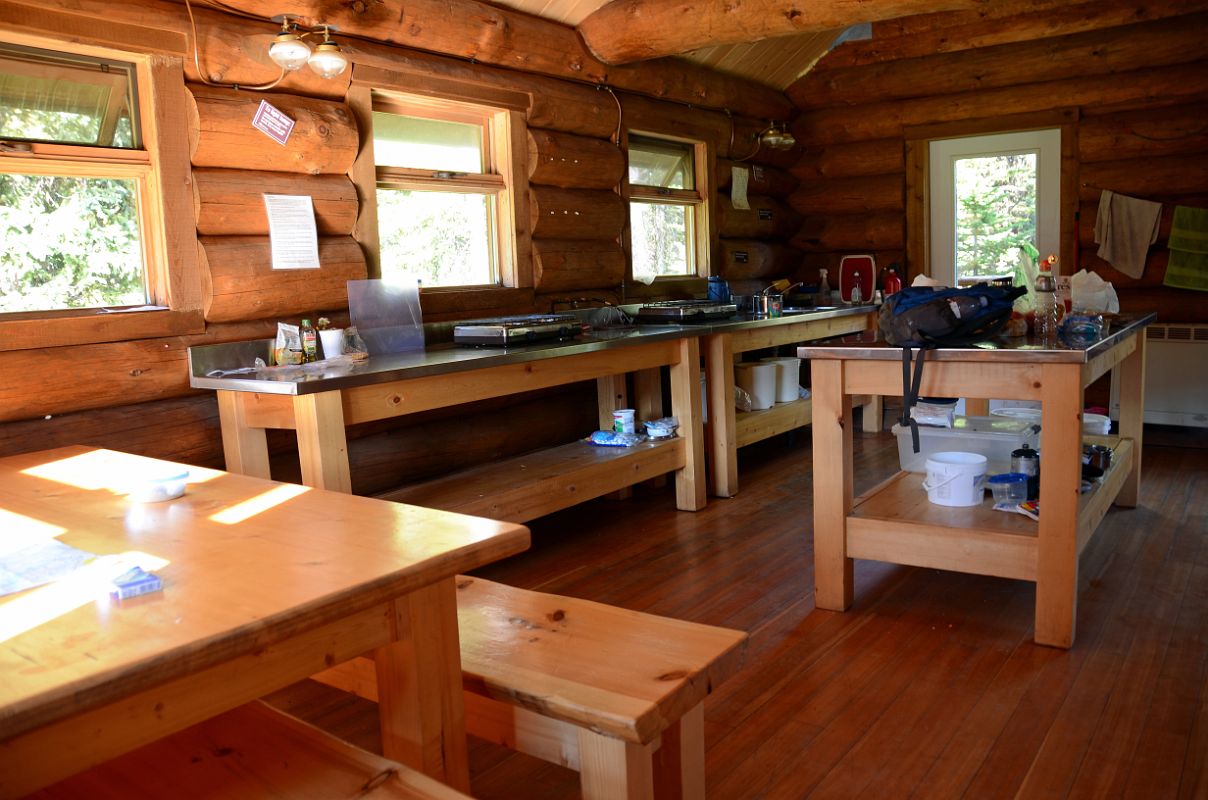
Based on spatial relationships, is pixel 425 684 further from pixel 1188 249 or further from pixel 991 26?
pixel 991 26

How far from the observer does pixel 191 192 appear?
333 cm

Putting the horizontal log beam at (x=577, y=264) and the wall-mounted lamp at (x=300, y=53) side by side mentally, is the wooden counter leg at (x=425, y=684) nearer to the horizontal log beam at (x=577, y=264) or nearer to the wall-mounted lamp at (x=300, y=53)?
the wall-mounted lamp at (x=300, y=53)

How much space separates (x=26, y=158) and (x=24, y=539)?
1.71 metres

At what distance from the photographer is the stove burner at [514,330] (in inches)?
151

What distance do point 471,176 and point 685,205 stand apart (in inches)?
81.1

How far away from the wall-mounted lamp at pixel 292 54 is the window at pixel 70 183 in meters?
0.27

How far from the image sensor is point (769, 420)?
17.9 feet


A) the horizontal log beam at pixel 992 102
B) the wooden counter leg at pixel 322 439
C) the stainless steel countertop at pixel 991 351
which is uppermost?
the horizontal log beam at pixel 992 102

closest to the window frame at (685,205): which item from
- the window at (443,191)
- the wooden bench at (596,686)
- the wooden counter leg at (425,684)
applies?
the window at (443,191)

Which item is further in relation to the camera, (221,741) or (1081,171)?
(1081,171)

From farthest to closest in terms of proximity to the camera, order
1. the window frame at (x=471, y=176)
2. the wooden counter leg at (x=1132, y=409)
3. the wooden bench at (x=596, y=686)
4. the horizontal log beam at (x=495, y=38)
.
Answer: the wooden counter leg at (x=1132, y=409) → the window frame at (x=471, y=176) → the horizontal log beam at (x=495, y=38) → the wooden bench at (x=596, y=686)

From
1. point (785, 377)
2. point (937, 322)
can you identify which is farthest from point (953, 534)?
point (785, 377)

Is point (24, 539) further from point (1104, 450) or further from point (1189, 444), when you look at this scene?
point (1189, 444)

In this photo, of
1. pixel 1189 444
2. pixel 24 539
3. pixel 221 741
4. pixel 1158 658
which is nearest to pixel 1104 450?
pixel 1158 658
